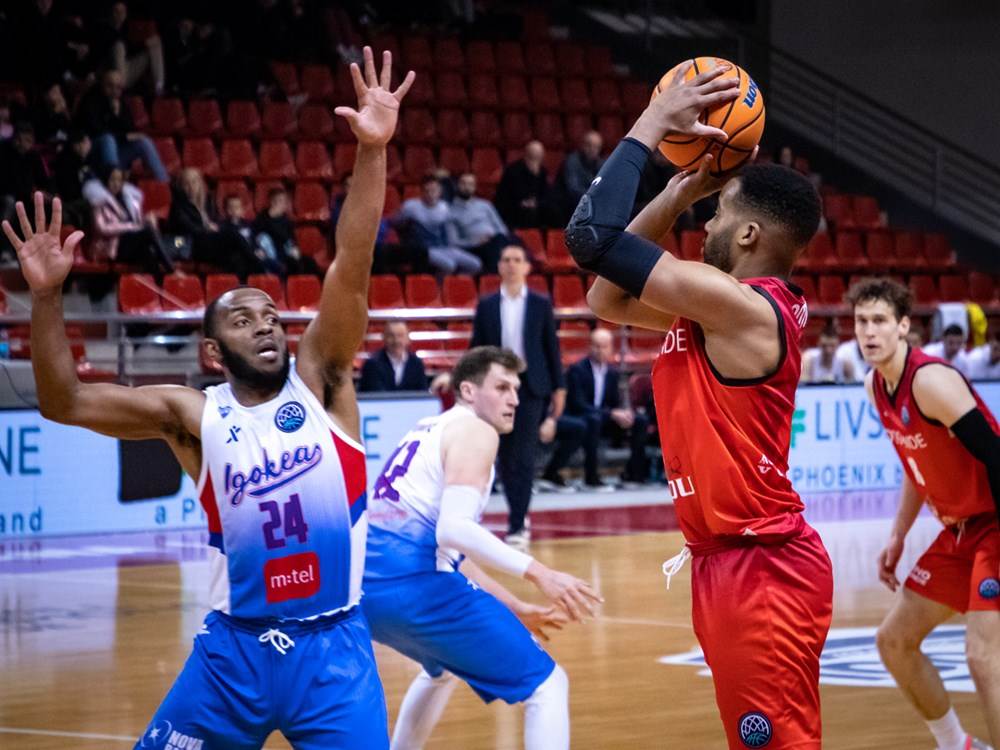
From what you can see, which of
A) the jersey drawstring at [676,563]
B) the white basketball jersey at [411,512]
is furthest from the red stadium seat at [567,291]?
the jersey drawstring at [676,563]

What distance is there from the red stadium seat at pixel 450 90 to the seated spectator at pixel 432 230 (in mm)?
3256

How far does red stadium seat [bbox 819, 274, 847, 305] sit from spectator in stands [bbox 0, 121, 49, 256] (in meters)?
8.86

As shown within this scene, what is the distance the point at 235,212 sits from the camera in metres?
14.8

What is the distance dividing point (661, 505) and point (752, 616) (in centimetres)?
1051

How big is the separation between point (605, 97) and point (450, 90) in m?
2.24

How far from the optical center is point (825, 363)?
15.9 metres

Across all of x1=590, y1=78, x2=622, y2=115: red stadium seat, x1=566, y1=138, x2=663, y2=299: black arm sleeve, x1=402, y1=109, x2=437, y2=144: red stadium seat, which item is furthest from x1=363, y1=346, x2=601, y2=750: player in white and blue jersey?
x1=590, y1=78, x2=622, y2=115: red stadium seat

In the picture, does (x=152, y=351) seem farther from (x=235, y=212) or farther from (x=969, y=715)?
(x=969, y=715)

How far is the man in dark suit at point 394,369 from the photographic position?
13.4 metres

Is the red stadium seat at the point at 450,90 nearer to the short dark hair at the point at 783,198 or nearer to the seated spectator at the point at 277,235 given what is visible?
the seated spectator at the point at 277,235

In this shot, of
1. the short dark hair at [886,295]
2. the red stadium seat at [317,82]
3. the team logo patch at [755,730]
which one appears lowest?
A: the team logo patch at [755,730]

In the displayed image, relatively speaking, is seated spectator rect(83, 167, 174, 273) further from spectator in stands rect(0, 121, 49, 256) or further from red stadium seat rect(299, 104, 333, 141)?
red stadium seat rect(299, 104, 333, 141)

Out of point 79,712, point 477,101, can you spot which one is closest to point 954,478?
point 79,712

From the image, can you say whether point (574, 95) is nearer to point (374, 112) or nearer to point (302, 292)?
point (302, 292)
